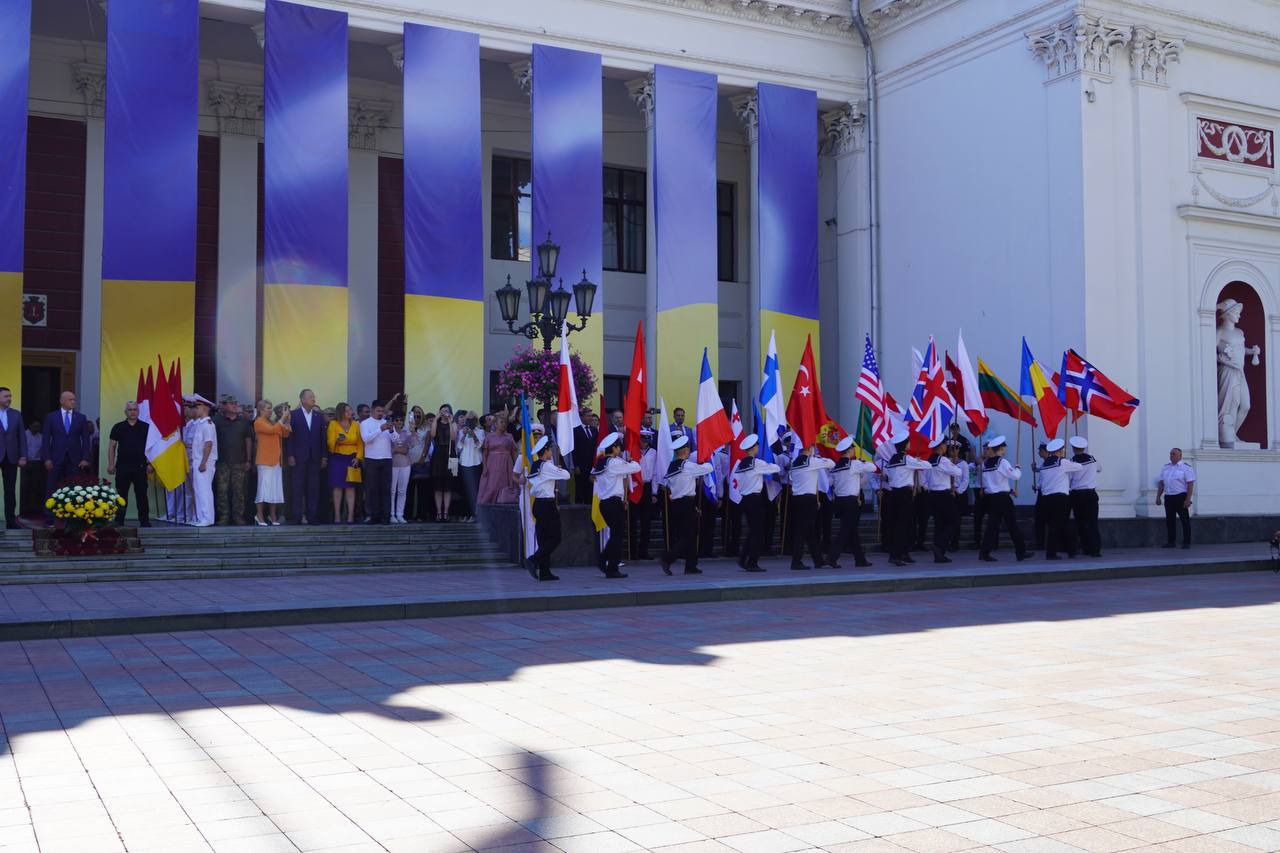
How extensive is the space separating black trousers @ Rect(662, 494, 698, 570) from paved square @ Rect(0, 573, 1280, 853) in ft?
15.8

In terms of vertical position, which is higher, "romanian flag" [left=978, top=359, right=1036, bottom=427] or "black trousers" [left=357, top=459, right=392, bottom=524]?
"romanian flag" [left=978, top=359, right=1036, bottom=427]

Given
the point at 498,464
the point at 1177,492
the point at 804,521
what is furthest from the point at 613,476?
the point at 1177,492

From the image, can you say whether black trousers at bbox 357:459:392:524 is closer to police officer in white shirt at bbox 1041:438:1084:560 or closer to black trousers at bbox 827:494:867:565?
black trousers at bbox 827:494:867:565

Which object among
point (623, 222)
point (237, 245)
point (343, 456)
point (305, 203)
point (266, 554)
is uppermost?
point (623, 222)

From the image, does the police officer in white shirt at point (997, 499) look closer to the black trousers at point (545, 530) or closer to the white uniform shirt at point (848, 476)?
the white uniform shirt at point (848, 476)

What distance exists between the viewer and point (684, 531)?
1594 cm

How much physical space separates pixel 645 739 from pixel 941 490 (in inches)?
508

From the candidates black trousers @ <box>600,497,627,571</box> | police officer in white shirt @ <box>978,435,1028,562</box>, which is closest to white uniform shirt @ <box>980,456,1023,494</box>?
police officer in white shirt @ <box>978,435,1028,562</box>

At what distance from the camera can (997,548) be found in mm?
20469

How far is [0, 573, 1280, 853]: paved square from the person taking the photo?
4.87m

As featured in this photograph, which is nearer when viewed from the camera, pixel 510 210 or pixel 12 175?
pixel 12 175

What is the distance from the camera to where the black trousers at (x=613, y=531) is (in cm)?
1516

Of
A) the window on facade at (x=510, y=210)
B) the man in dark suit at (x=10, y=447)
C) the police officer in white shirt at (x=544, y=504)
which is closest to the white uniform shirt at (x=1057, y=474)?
the police officer in white shirt at (x=544, y=504)

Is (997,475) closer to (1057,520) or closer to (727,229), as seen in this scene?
(1057,520)
